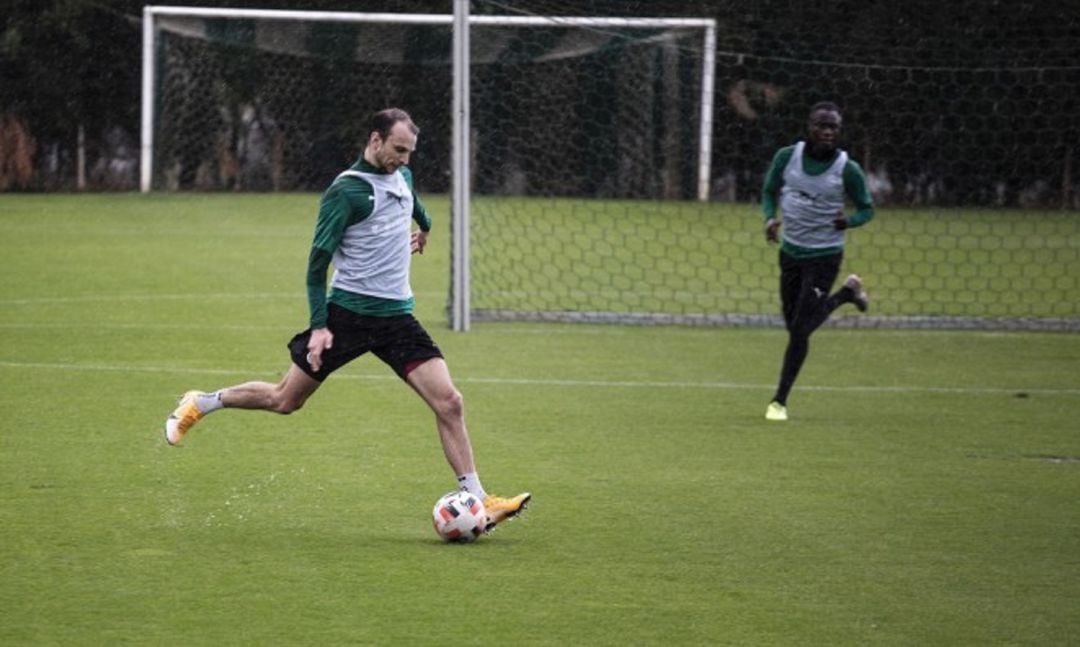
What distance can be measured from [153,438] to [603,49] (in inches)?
438

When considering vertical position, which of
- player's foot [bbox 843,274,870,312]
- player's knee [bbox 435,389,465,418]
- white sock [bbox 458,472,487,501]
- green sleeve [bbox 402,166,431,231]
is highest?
green sleeve [bbox 402,166,431,231]

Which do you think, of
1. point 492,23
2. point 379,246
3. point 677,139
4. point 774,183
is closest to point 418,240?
point 379,246

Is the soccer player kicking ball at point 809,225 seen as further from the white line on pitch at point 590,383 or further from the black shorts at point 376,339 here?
the black shorts at point 376,339

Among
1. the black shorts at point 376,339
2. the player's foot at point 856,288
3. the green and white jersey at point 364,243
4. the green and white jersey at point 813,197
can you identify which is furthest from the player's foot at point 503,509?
the player's foot at point 856,288

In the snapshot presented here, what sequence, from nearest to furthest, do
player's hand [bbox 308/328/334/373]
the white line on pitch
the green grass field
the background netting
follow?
1. the green grass field
2. player's hand [bbox 308/328/334/373]
3. the white line on pitch
4. the background netting

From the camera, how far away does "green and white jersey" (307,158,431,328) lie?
858 cm

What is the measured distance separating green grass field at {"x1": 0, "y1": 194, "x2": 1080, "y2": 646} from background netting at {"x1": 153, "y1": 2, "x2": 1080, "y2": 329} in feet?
12.2

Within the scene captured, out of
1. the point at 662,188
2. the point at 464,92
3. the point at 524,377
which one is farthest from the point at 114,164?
the point at 524,377

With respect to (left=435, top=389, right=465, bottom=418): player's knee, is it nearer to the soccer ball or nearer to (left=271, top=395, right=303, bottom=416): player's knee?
the soccer ball

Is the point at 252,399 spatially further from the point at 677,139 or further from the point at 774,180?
the point at 677,139

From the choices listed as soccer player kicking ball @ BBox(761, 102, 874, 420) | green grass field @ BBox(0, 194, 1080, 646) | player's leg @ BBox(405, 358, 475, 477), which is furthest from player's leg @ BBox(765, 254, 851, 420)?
player's leg @ BBox(405, 358, 475, 477)

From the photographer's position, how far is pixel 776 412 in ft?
42.9

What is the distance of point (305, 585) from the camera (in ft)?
25.2

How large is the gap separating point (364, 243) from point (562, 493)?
6.78ft
